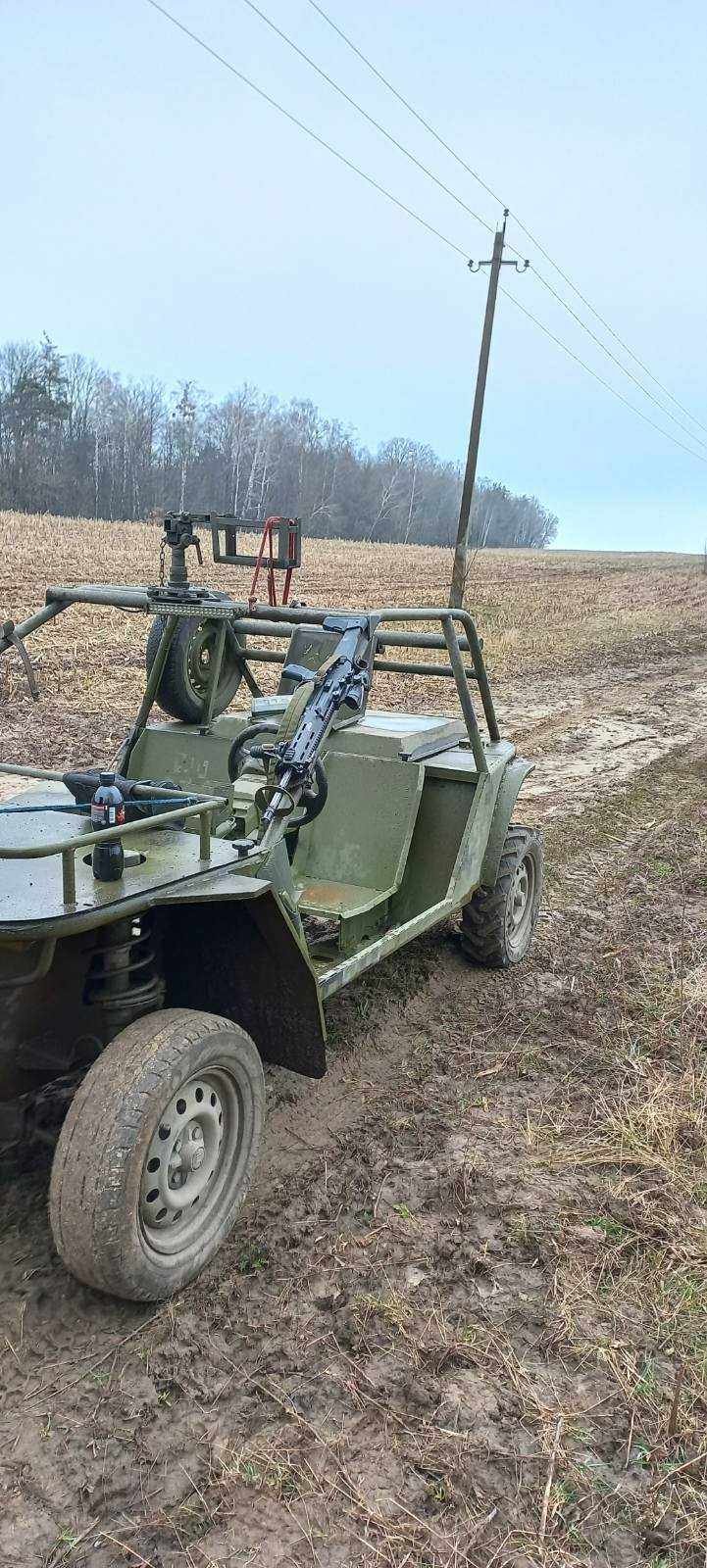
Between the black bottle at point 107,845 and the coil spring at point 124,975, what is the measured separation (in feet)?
0.65

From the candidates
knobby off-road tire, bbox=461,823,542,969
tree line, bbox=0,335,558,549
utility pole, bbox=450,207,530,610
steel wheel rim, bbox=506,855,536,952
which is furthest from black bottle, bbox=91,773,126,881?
tree line, bbox=0,335,558,549

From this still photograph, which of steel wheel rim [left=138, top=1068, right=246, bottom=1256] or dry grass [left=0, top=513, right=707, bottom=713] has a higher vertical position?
dry grass [left=0, top=513, right=707, bottom=713]

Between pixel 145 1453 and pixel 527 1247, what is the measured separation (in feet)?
4.26

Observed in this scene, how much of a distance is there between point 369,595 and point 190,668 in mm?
17148

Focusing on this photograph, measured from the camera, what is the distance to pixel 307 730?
3643mm

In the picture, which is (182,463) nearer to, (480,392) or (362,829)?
(480,392)

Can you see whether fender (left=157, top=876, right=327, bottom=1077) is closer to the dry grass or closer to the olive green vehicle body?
the olive green vehicle body

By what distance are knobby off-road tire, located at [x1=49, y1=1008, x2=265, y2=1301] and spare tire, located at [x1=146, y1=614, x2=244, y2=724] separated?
2.03 m

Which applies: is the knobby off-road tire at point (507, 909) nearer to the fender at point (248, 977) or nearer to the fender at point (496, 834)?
the fender at point (496, 834)

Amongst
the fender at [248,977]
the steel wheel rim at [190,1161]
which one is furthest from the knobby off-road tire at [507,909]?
the steel wheel rim at [190,1161]

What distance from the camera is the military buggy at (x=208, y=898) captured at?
9.01ft

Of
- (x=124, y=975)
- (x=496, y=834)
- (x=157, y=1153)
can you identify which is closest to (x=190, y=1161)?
(x=157, y=1153)

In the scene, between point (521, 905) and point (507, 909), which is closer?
point (507, 909)

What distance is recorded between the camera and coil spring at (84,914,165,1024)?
306 cm
